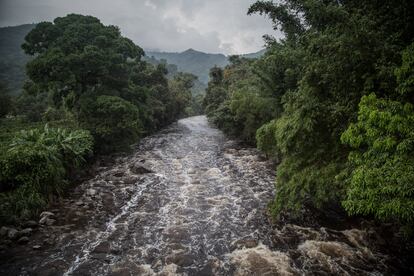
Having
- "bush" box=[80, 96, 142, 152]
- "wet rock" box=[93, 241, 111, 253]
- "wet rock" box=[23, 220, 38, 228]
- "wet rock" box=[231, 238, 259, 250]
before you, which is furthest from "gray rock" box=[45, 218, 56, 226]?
"bush" box=[80, 96, 142, 152]

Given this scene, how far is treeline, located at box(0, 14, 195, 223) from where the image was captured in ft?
42.8

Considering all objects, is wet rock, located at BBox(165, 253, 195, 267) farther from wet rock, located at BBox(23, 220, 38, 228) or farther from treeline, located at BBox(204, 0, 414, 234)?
wet rock, located at BBox(23, 220, 38, 228)

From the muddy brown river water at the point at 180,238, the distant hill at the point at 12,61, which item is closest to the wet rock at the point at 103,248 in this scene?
the muddy brown river water at the point at 180,238

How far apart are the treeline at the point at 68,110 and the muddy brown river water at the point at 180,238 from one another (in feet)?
5.67

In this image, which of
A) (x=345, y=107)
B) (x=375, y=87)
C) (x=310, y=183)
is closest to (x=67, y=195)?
(x=310, y=183)

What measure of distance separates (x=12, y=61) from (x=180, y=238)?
14649 cm

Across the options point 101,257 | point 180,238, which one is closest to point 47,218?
point 101,257

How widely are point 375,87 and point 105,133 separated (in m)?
19.8

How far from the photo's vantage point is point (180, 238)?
1168 centimetres

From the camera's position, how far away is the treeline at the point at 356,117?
677 cm

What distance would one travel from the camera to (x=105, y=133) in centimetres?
2362

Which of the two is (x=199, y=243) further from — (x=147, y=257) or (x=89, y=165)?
(x=89, y=165)

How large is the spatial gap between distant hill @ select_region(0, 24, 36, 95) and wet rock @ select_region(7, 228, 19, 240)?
7062 cm

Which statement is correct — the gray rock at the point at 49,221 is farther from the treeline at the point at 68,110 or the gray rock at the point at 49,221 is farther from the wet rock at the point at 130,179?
the wet rock at the point at 130,179
